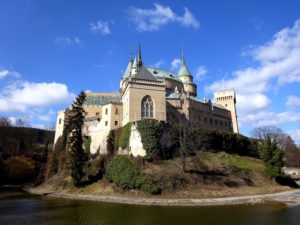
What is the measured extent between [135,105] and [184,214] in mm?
22760

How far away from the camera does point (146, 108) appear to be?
131ft

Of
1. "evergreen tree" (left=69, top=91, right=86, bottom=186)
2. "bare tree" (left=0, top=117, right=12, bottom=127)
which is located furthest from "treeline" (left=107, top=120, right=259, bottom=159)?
"bare tree" (left=0, top=117, right=12, bottom=127)

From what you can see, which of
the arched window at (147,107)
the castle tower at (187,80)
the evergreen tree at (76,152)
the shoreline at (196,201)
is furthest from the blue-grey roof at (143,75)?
the castle tower at (187,80)

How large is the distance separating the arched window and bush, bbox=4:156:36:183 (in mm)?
32975

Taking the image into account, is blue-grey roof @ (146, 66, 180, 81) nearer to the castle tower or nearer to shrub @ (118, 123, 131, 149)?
the castle tower

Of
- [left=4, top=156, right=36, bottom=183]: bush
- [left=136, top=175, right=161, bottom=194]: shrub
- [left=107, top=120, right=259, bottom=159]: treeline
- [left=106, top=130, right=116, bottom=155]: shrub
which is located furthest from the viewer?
[left=4, top=156, right=36, bottom=183]: bush

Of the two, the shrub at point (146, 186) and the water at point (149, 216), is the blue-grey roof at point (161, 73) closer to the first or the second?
the shrub at point (146, 186)

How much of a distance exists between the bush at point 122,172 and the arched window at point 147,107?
8928 mm

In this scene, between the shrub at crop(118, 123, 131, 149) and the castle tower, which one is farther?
the castle tower

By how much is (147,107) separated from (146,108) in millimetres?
259

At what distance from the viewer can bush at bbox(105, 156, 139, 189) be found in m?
29.9

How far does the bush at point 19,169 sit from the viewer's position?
5238 centimetres

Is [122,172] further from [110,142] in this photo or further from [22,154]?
[22,154]

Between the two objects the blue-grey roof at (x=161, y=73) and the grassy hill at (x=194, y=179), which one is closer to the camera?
the grassy hill at (x=194, y=179)
